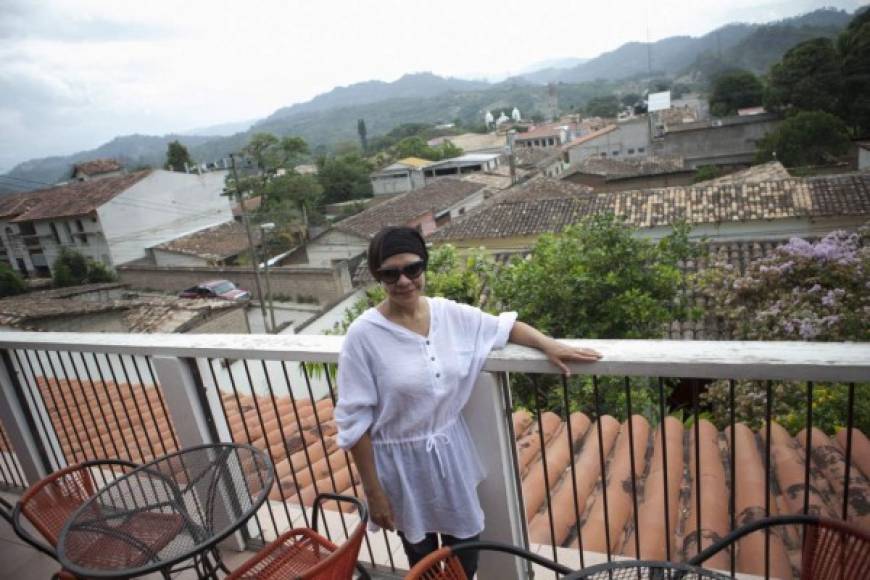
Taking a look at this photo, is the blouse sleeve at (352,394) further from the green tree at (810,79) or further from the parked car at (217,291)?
the green tree at (810,79)

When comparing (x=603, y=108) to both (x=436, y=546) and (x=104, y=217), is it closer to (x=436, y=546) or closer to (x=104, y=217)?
(x=104, y=217)

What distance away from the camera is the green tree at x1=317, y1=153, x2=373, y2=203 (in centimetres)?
4812

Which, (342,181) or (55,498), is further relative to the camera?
(342,181)

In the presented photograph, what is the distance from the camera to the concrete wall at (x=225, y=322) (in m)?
12.8

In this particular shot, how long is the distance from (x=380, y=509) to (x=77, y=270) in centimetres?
2605

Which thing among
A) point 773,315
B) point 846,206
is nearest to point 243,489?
point 773,315

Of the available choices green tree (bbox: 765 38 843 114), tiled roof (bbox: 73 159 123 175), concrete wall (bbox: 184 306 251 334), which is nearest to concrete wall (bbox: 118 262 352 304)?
concrete wall (bbox: 184 306 251 334)

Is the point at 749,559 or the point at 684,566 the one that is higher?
the point at 684,566

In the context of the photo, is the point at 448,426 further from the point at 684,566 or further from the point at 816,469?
the point at 816,469

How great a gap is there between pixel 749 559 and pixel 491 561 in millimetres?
1104

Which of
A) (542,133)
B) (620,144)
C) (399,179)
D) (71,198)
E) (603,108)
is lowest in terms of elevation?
(620,144)

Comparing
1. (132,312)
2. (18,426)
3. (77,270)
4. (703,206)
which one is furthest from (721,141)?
(18,426)

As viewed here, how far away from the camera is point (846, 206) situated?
1384 cm

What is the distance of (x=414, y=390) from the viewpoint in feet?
5.36
